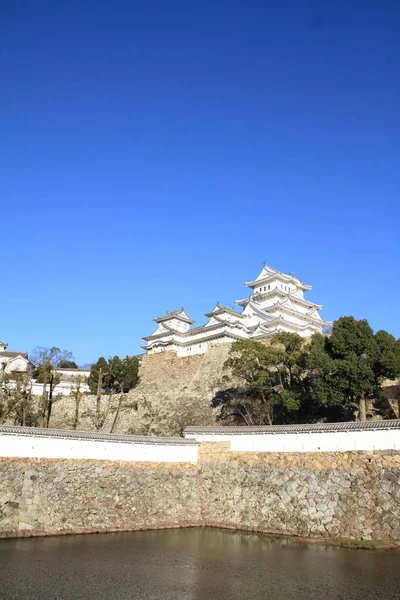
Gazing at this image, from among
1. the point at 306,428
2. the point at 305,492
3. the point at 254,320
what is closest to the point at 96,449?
the point at 305,492

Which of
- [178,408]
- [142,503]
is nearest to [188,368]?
[178,408]

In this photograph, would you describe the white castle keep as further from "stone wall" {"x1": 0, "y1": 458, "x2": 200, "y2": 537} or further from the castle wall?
"stone wall" {"x1": 0, "y1": 458, "x2": 200, "y2": 537}

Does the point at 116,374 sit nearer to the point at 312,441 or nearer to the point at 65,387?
the point at 65,387

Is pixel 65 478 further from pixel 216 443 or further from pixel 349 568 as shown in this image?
pixel 349 568

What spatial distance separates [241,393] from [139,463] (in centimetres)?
1016

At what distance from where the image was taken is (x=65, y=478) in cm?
1448

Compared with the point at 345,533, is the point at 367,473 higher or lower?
higher

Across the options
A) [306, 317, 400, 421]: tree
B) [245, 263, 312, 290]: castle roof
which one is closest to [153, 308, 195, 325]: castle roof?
[245, 263, 312, 290]: castle roof

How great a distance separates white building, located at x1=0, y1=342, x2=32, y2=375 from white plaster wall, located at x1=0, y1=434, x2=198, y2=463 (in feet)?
77.6

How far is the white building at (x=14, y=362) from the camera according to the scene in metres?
38.4

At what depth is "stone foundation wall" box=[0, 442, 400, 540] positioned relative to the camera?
13445 millimetres

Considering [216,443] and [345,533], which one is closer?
[345,533]

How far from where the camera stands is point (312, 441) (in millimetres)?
15805

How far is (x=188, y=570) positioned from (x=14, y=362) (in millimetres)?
32283
